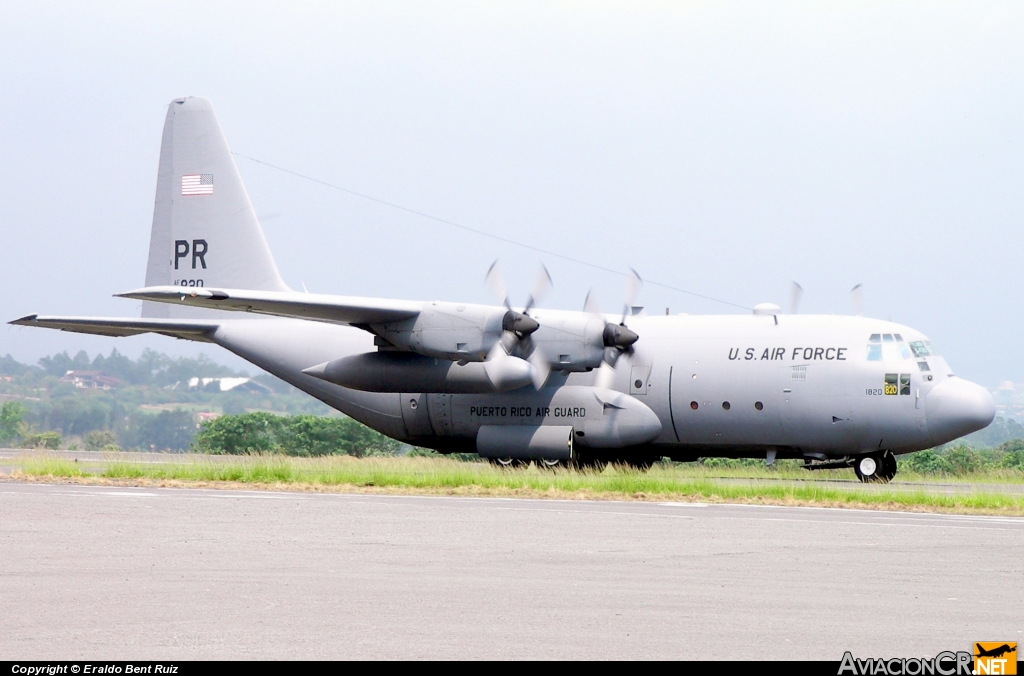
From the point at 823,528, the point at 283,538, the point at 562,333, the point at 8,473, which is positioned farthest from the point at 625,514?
the point at 8,473

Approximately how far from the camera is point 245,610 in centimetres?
819

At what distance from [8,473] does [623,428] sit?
12.7 m

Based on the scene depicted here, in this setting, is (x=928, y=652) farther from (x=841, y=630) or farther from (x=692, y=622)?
Answer: (x=692, y=622)

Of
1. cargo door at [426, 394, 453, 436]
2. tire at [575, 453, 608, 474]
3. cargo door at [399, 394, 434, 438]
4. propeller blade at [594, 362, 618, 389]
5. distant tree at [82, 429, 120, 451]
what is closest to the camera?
propeller blade at [594, 362, 618, 389]

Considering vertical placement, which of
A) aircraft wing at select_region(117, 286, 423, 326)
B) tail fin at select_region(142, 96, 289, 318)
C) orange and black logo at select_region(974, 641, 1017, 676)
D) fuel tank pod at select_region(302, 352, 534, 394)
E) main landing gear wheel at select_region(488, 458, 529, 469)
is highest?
tail fin at select_region(142, 96, 289, 318)

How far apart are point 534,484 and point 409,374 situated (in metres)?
4.85

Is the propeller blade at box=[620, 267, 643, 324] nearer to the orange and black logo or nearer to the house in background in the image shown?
the orange and black logo

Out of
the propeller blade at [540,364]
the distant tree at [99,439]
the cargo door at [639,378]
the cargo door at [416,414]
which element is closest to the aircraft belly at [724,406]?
the cargo door at [639,378]

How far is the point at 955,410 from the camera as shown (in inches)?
944

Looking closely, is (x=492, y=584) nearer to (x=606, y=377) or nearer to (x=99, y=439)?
(x=606, y=377)

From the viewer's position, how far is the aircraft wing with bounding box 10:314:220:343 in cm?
2750

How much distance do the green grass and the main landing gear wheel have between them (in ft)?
3.84

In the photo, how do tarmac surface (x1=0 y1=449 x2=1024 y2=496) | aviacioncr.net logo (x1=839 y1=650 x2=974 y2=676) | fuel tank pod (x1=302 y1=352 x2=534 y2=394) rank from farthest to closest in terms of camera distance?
fuel tank pod (x1=302 y1=352 x2=534 y2=394) < tarmac surface (x1=0 y1=449 x2=1024 y2=496) < aviacioncr.net logo (x1=839 y1=650 x2=974 y2=676)

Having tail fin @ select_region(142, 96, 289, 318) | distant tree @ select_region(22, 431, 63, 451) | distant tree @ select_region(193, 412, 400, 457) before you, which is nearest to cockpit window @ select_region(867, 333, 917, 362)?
tail fin @ select_region(142, 96, 289, 318)
